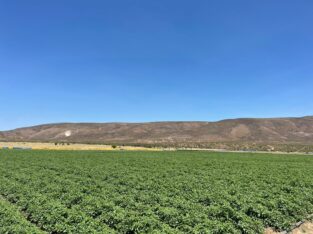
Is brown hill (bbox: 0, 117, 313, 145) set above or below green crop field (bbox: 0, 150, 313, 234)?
above

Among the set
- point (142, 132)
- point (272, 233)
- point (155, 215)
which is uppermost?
point (142, 132)

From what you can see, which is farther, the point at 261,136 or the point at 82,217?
the point at 261,136

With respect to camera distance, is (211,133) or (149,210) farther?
(211,133)

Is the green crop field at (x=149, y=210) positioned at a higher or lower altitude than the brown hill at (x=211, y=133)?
lower

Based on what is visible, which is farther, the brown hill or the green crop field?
the brown hill

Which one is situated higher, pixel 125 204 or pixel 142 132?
pixel 142 132

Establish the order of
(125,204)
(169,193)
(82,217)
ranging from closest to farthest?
(82,217) < (125,204) < (169,193)

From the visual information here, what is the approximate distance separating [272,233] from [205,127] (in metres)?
179

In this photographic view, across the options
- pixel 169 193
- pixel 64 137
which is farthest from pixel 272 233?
pixel 64 137

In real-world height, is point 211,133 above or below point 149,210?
above

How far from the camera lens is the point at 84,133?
199m

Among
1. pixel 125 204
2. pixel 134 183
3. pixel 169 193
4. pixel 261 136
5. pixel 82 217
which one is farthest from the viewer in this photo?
pixel 261 136

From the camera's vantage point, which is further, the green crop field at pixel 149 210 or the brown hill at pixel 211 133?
the brown hill at pixel 211 133

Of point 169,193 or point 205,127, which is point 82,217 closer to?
point 169,193
